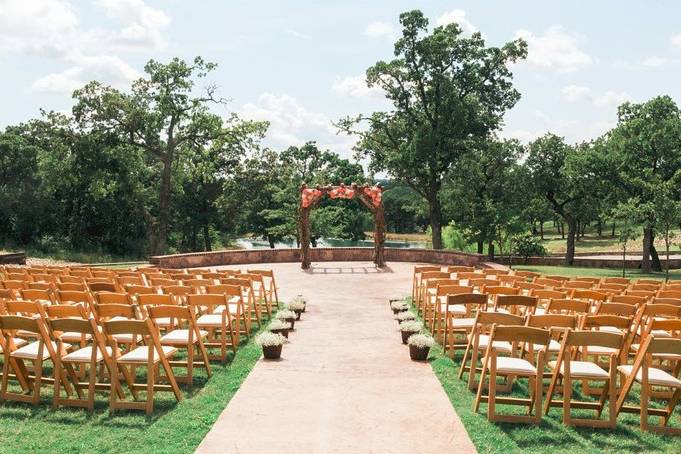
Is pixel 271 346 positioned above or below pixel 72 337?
below

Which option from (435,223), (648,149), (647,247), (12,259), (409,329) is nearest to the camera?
(409,329)

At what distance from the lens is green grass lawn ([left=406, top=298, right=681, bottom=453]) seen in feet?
15.7

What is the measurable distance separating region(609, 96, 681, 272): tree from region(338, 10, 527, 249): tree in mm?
6209

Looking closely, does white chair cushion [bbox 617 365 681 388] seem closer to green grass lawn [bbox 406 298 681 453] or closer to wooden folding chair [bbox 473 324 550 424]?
green grass lawn [bbox 406 298 681 453]

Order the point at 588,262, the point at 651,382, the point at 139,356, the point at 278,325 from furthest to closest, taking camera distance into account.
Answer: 1. the point at 588,262
2. the point at 278,325
3. the point at 139,356
4. the point at 651,382

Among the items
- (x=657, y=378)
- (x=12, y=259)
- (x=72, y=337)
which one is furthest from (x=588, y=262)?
(x=72, y=337)

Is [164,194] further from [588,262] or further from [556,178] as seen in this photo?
[588,262]

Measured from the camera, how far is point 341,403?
5754mm

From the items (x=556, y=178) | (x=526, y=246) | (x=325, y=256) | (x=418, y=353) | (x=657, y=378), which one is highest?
(x=556, y=178)

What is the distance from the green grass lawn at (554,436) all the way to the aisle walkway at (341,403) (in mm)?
160

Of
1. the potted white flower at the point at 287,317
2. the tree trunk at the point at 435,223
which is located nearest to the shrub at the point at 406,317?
the potted white flower at the point at 287,317

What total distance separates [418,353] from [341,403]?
6.87ft

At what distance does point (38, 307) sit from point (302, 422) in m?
3.41

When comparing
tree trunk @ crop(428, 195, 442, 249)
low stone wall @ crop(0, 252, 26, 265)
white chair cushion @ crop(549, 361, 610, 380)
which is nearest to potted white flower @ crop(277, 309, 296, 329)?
white chair cushion @ crop(549, 361, 610, 380)
